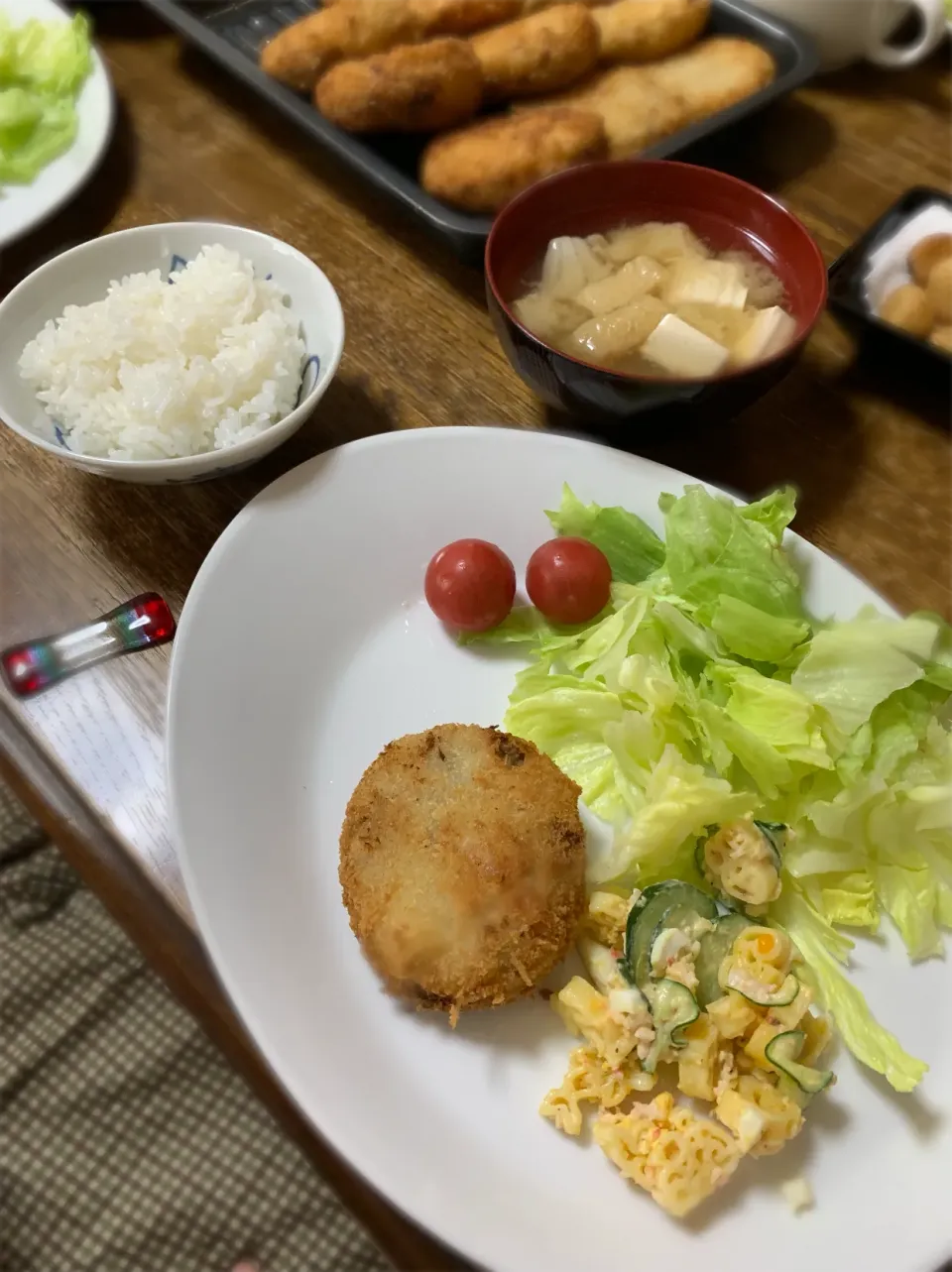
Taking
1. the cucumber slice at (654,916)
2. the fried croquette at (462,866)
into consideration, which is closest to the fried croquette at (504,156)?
the fried croquette at (462,866)

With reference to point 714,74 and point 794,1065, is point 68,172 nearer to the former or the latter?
point 714,74

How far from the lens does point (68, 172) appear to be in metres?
1.75

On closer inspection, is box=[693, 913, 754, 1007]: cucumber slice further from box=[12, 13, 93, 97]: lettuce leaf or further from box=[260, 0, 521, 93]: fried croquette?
box=[12, 13, 93, 97]: lettuce leaf

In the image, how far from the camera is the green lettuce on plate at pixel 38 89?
5.74 ft

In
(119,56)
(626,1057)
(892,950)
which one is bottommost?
(892,950)

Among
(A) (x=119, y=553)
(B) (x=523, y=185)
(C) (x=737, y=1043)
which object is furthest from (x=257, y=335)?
(C) (x=737, y=1043)

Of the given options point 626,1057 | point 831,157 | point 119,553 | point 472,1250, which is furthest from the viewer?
point 831,157

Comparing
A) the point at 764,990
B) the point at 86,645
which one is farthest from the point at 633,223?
the point at 764,990

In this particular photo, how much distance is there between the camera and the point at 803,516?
1.46 m

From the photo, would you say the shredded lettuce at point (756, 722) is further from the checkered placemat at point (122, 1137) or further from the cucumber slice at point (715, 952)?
the checkered placemat at point (122, 1137)

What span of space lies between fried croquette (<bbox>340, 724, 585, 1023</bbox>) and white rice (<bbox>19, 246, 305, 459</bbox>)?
1.73 ft

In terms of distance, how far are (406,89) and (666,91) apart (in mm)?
500

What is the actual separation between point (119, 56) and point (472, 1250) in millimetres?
2262

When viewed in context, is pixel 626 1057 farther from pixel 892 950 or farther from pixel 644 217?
pixel 644 217
